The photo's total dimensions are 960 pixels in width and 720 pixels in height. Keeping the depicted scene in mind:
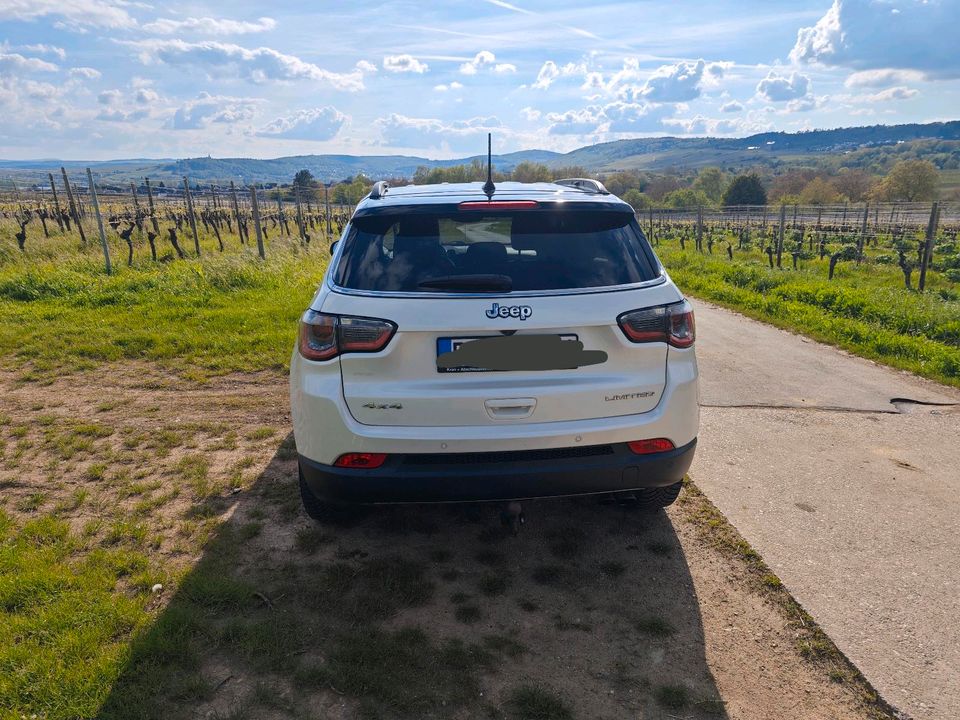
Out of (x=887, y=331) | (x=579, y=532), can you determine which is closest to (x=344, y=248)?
(x=579, y=532)

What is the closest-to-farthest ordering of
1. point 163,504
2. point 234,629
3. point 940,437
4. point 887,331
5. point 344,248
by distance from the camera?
point 234,629 < point 344,248 < point 163,504 < point 940,437 < point 887,331

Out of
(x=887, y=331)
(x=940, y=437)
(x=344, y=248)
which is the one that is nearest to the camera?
(x=344, y=248)

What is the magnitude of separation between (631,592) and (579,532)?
1.86 feet

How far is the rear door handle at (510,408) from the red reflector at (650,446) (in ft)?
1.63

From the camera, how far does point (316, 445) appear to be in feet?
8.90

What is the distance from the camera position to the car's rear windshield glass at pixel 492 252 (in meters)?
2.66

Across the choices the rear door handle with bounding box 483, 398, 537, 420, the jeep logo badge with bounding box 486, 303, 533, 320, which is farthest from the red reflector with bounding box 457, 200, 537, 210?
the rear door handle with bounding box 483, 398, 537, 420

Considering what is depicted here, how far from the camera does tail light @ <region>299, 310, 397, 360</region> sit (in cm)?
254

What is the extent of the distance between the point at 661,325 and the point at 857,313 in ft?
25.5

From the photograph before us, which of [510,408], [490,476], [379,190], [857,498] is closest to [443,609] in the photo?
[490,476]

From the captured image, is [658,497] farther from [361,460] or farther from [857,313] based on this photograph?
[857,313]

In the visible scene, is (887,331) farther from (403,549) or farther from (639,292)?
(403,549)

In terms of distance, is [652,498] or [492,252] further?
[652,498]

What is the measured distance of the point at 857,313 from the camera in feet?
29.1
